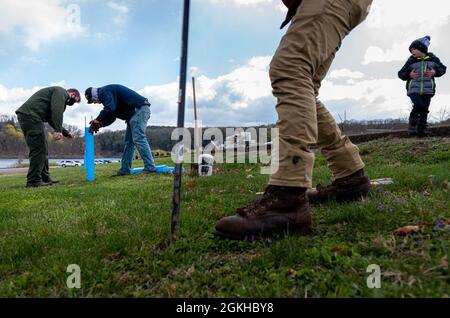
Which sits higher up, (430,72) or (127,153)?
(430,72)

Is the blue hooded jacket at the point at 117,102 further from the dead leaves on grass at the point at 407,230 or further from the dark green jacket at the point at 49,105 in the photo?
the dead leaves on grass at the point at 407,230

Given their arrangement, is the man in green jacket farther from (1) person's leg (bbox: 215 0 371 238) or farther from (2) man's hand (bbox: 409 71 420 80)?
(2) man's hand (bbox: 409 71 420 80)

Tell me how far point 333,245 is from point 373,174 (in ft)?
11.9

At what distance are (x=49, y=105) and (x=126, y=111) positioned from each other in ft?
5.80

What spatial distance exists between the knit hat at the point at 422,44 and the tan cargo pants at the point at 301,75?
844cm

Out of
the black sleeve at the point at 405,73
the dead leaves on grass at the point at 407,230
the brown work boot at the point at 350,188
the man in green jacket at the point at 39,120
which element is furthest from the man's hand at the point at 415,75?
the man in green jacket at the point at 39,120

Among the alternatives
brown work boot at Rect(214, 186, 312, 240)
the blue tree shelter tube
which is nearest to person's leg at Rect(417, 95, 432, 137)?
the blue tree shelter tube

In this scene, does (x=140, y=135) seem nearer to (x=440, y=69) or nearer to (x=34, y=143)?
(x=34, y=143)

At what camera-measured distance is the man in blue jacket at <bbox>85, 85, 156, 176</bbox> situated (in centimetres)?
862

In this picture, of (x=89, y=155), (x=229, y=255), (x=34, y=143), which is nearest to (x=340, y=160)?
(x=229, y=255)

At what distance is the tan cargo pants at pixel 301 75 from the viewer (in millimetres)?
2291

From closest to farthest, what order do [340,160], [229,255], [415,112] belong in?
[229,255]
[340,160]
[415,112]

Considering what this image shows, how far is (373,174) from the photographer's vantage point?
5.34 m

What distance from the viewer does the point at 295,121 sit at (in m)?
2.32
